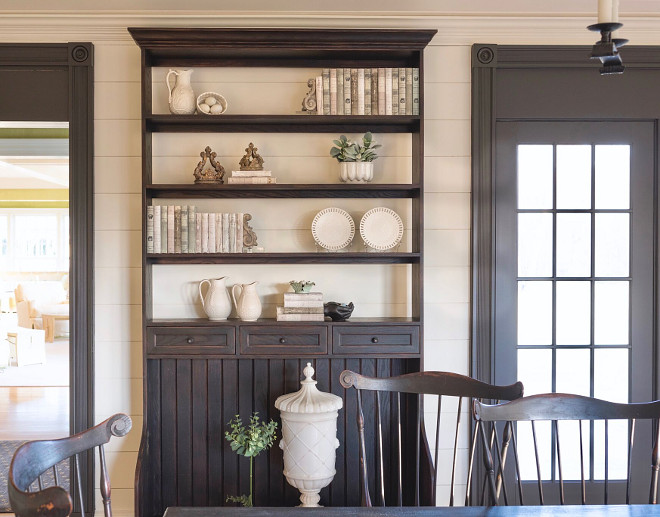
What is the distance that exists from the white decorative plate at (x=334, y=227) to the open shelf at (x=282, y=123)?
1.40 feet

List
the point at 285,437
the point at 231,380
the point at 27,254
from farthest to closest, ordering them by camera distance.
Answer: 1. the point at 27,254
2. the point at 231,380
3. the point at 285,437

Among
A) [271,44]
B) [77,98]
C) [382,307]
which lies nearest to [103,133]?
Result: [77,98]

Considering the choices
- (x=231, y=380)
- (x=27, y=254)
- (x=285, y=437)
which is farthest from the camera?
(x=27, y=254)

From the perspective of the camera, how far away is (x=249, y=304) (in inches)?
116

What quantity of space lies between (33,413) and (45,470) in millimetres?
4433

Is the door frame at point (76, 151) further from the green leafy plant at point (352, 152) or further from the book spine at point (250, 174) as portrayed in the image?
the green leafy plant at point (352, 152)

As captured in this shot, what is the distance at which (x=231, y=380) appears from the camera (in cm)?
306

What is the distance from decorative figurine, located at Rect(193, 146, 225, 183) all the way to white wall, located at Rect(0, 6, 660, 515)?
0.12 meters

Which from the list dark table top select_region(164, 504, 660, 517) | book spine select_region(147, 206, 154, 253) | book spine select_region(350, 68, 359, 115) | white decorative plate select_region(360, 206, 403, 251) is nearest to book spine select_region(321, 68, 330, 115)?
book spine select_region(350, 68, 359, 115)

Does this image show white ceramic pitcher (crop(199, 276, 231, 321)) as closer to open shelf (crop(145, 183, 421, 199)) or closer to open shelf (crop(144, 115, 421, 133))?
open shelf (crop(145, 183, 421, 199))

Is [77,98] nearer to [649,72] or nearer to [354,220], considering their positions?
[354,220]

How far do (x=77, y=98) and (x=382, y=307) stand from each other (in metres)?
1.89

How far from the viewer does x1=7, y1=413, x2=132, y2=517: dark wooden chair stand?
1.07 m

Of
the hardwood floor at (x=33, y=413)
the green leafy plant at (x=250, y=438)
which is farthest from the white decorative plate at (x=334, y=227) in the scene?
the hardwood floor at (x=33, y=413)
